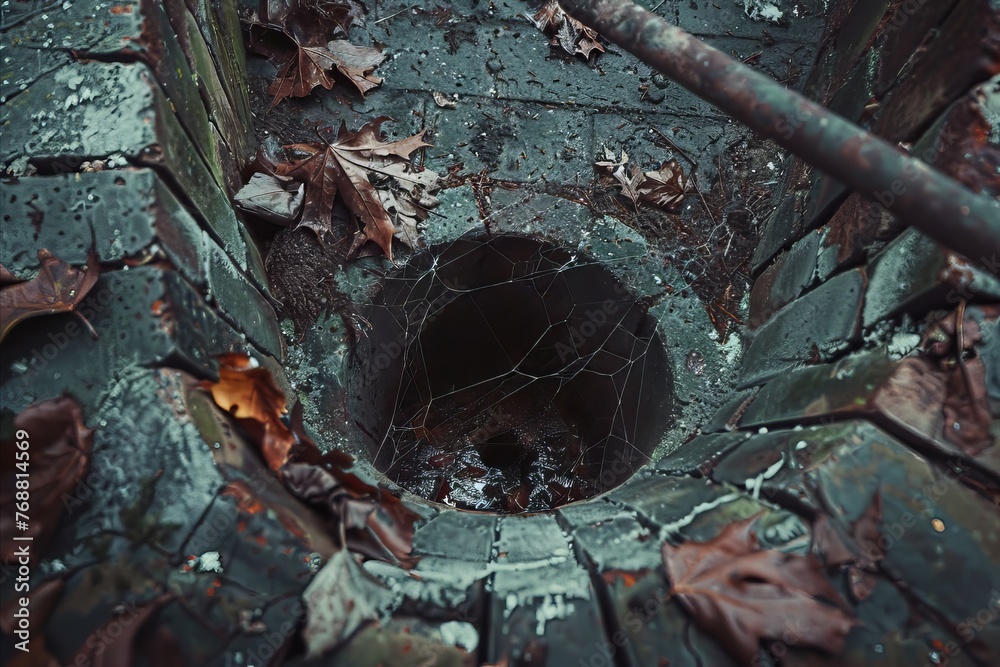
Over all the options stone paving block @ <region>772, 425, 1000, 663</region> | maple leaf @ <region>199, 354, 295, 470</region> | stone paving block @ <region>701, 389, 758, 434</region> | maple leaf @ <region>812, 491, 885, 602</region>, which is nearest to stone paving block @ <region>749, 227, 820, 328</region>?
stone paving block @ <region>701, 389, 758, 434</region>

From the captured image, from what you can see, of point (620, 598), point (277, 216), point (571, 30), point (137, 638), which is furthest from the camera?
point (571, 30)

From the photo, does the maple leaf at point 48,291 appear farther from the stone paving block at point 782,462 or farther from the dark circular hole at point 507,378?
the stone paving block at point 782,462

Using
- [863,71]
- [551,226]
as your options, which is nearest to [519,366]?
[551,226]

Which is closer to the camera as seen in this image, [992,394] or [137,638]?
[137,638]

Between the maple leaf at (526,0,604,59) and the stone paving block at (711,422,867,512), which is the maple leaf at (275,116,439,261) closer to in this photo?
the maple leaf at (526,0,604,59)

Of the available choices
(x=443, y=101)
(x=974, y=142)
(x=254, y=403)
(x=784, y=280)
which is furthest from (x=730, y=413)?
(x=443, y=101)

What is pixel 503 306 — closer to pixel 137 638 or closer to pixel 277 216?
pixel 277 216

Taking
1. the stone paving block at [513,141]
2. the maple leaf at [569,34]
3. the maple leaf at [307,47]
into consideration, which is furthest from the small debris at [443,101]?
the maple leaf at [569,34]
